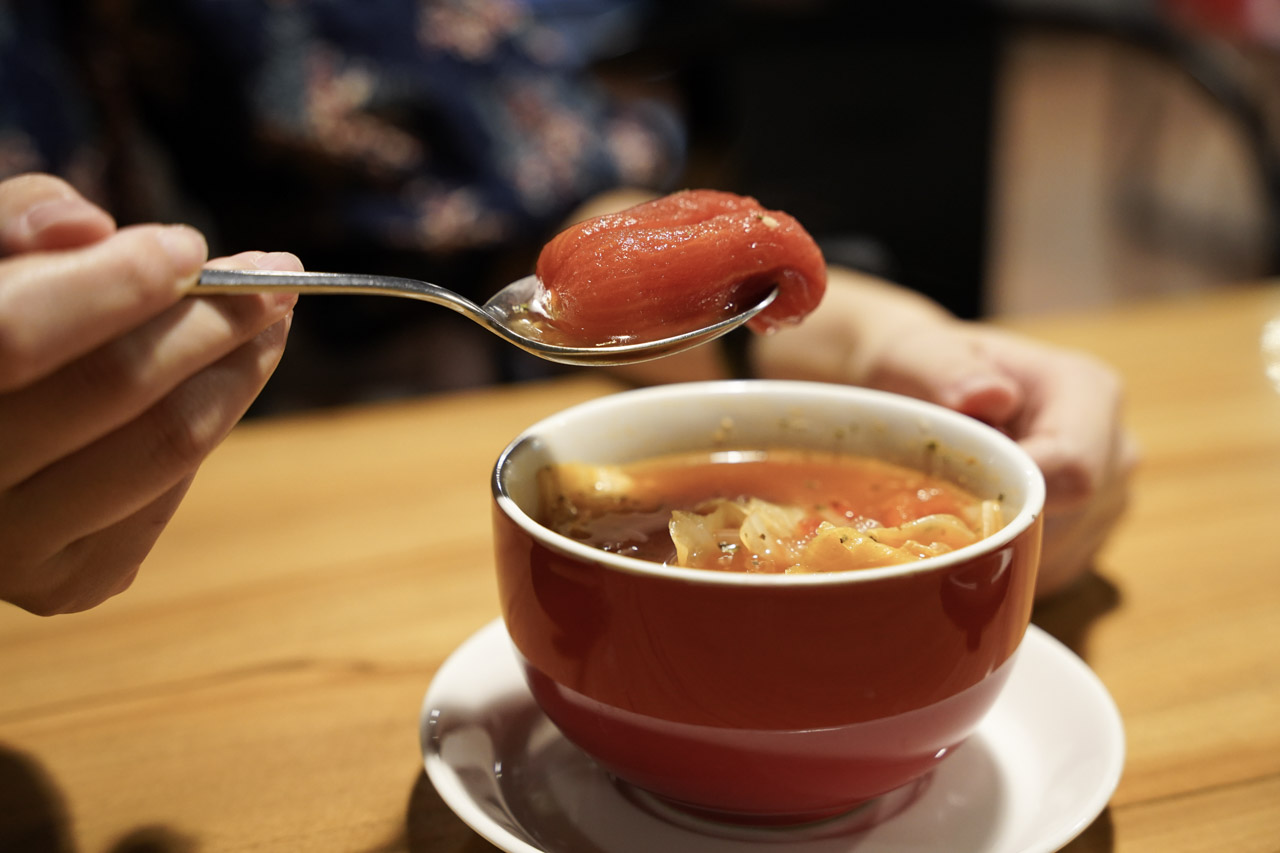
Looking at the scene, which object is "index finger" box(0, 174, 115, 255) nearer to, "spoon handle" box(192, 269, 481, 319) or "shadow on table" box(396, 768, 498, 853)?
"spoon handle" box(192, 269, 481, 319)

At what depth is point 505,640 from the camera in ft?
2.73

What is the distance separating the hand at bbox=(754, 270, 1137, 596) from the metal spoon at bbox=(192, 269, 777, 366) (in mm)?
249

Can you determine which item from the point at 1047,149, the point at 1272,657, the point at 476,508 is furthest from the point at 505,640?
the point at 1047,149

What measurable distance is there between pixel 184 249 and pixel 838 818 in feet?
1.59

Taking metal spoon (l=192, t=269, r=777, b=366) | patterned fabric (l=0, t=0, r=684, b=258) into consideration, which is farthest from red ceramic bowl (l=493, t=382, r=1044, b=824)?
patterned fabric (l=0, t=0, r=684, b=258)

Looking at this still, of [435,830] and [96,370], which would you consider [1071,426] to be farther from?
[96,370]

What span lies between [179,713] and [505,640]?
0.25 metres

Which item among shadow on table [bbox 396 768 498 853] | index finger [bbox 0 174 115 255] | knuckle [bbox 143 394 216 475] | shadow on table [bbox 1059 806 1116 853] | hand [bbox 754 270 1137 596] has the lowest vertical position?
shadow on table [bbox 1059 806 1116 853]

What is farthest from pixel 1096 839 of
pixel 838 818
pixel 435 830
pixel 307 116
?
pixel 307 116

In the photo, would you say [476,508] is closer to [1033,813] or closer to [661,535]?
[661,535]

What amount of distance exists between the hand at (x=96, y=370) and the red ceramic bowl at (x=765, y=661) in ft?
0.57

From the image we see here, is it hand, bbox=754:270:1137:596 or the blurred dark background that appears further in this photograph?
the blurred dark background

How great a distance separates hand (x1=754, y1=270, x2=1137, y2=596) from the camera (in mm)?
874

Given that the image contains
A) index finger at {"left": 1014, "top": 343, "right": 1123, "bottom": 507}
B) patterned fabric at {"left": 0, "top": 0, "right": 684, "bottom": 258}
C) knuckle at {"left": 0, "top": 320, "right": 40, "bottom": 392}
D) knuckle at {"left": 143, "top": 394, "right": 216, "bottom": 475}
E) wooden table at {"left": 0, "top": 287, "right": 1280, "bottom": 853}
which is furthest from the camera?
patterned fabric at {"left": 0, "top": 0, "right": 684, "bottom": 258}
